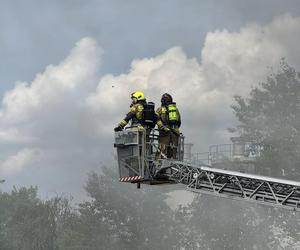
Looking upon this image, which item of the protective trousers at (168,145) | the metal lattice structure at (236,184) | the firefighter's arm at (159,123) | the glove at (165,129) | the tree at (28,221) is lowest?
the tree at (28,221)

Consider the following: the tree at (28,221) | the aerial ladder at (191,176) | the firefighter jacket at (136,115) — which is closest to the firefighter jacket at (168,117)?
the aerial ladder at (191,176)

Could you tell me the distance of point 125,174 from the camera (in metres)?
12.4

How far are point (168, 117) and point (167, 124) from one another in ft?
0.60

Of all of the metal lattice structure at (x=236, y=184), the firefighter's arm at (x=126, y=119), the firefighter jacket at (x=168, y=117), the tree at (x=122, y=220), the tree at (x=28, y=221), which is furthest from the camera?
the tree at (x=28, y=221)

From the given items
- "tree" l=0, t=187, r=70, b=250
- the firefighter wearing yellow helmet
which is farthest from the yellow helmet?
"tree" l=0, t=187, r=70, b=250

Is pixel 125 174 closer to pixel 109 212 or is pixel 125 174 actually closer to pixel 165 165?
pixel 165 165

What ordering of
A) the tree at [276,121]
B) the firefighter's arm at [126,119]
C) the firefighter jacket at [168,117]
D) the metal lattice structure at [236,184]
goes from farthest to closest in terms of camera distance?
the tree at [276,121] < the firefighter jacket at [168,117] < the firefighter's arm at [126,119] < the metal lattice structure at [236,184]

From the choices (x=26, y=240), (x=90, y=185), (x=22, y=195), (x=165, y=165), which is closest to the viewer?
(x=165, y=165)

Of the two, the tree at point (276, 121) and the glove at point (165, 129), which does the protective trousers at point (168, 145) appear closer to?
the glove at point (165, 129)

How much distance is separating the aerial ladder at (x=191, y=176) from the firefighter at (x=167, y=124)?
17cm

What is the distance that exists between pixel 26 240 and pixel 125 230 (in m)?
19.7

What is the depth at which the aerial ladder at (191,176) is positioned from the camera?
10.1 meters

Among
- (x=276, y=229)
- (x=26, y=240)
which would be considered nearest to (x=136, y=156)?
(x=276, y=229)

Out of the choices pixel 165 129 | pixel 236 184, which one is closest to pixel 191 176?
pixel 236 184
